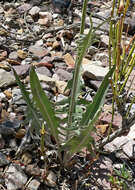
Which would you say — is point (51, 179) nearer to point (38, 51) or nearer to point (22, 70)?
point (22, 70)

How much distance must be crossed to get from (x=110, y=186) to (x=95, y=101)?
1.31 ft

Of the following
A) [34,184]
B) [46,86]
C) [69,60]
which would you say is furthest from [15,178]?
[69,60]

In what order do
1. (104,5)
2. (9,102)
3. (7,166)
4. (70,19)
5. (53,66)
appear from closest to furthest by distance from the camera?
(7,166) < (9,102) < (53,66) < (70,19) < (104,5)

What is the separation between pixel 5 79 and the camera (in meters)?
1.69

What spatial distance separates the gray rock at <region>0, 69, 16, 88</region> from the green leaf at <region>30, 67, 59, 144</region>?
60 cm

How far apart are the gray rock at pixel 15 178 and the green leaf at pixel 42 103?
233 millimetres

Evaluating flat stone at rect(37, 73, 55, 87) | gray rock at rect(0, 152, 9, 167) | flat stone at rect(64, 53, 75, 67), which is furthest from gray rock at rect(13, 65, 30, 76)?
gray rock at rect(0, 152, 9, 167)

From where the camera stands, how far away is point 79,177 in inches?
50.7

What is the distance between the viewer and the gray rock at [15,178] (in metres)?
1.19

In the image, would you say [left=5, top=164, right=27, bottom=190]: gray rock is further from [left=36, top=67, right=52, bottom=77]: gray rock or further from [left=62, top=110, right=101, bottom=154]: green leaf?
[left=36, top=67, right=52, bottom=77]: gray rock

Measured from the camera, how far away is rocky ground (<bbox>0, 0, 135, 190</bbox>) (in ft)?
4.14

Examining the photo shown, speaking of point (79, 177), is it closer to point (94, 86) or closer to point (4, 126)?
point (4, 126)

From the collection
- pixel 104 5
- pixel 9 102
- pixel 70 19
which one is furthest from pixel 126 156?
pixel 104 5

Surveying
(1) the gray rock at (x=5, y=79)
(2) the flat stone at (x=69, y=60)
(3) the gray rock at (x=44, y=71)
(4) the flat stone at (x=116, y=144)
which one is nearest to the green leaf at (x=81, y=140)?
(4) the flat stone at (x=116, y=144)
